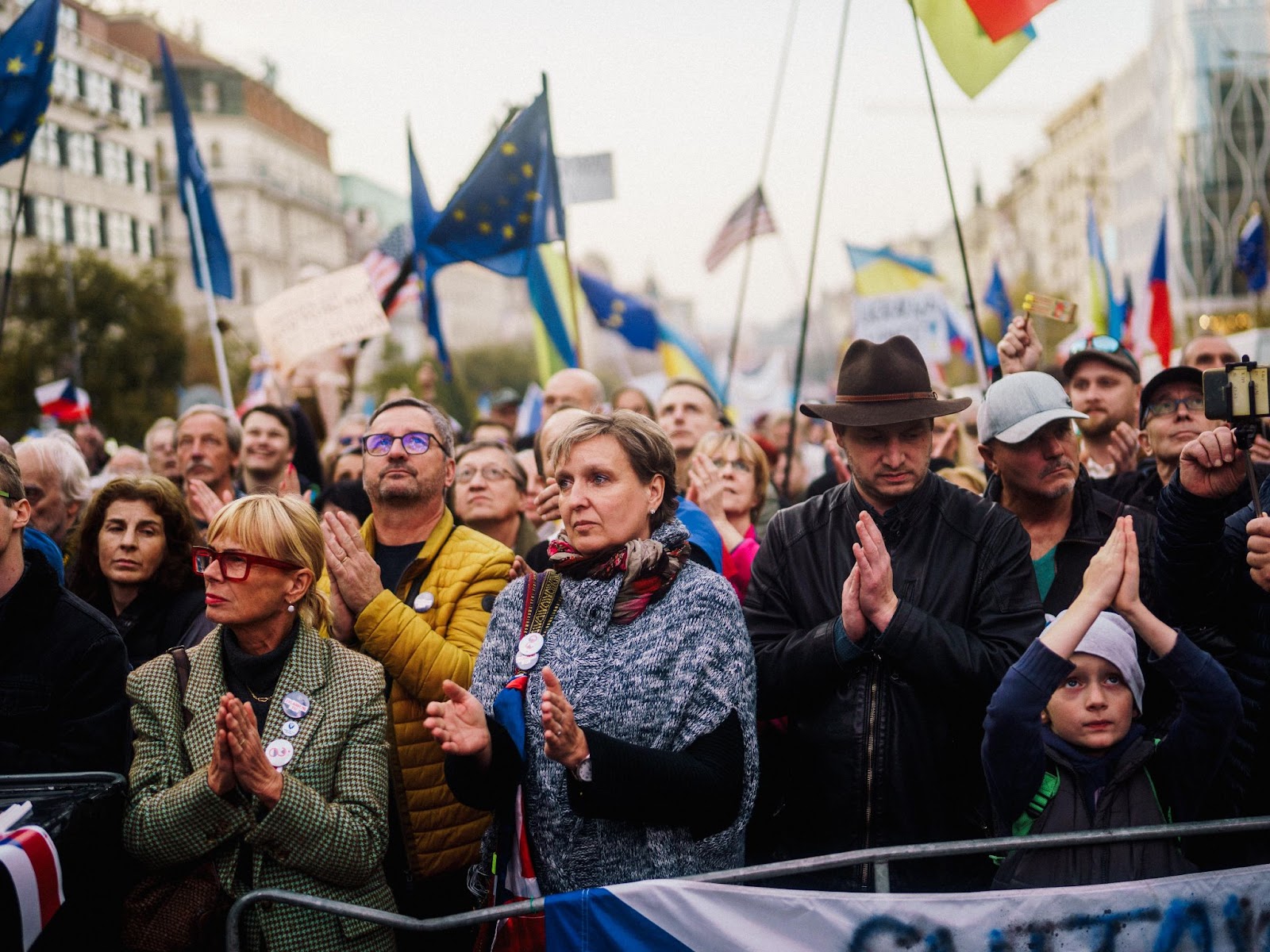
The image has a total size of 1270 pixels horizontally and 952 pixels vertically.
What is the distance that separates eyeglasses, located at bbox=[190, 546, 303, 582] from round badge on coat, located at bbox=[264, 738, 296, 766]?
494 mm

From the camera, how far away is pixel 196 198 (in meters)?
9.75

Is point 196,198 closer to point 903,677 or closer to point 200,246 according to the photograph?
point 200,246

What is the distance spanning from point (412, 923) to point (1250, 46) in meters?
70.0

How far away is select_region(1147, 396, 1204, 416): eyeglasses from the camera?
4.92 meters

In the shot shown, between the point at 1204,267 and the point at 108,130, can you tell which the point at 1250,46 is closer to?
the point at 1204,267

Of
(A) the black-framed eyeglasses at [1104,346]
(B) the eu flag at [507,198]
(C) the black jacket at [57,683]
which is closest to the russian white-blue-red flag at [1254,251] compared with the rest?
(B) the eu flag at [507,198]

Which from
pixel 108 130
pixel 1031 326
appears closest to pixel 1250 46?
pixel 108 130

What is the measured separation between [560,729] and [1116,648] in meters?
1.57

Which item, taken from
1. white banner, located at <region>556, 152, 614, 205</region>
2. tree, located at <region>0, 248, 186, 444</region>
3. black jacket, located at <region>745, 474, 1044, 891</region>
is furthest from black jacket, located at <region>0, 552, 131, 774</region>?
tree, located at <region>0, 248, 186, 444</region>

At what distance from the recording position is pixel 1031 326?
514cm

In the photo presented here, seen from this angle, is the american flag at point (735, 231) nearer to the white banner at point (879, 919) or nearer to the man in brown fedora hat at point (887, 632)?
the man in brown fedora hat at point (887, 632)

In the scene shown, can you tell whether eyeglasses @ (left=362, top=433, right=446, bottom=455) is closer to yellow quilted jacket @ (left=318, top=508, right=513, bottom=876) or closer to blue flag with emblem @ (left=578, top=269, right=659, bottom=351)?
yellow quilted jacket @ (left=318, top=508, right=513, bottom=876)

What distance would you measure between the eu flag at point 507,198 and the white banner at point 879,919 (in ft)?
18.6

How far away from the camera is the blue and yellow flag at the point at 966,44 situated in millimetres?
5781
